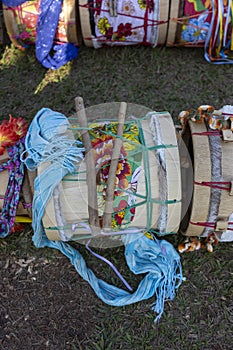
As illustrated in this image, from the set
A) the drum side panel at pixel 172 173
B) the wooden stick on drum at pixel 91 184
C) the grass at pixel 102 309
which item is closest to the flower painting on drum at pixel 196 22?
the grass at pixel 102 309

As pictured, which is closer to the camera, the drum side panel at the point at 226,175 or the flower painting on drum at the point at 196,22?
the drum side panel at the point at 226,175

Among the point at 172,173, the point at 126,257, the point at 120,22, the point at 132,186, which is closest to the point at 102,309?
the point at 126,257

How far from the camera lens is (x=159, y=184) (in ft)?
5.89

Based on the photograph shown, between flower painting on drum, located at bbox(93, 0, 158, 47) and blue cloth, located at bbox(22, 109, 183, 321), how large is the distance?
104 centimetres

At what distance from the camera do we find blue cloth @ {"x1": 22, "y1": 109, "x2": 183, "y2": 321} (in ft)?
6.16

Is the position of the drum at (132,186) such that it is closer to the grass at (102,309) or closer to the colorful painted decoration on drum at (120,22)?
the grass at (102,309)

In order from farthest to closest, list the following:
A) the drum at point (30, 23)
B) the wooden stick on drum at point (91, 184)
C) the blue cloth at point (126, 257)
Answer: the drum at point (30, 23), the blue cloth at point (126, 257), the wooden stick on drum at point (91, 184)

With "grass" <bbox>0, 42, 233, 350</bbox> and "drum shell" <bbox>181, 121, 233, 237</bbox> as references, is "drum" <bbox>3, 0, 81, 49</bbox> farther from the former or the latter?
"drum shell" <bbox>181, 121, 233, 237</bbox>

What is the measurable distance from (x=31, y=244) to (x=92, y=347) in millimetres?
623

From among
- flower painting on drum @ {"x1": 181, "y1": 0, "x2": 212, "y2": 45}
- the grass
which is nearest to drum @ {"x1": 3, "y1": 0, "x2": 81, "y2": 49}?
flower painting on drum @ {"x1": 181, "y1": 0, "x2": 212, "y2": 45}

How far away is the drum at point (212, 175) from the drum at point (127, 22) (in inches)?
42.9

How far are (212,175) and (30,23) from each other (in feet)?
5.91

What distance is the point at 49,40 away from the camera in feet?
9.39

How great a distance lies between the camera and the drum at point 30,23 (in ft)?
9.10
